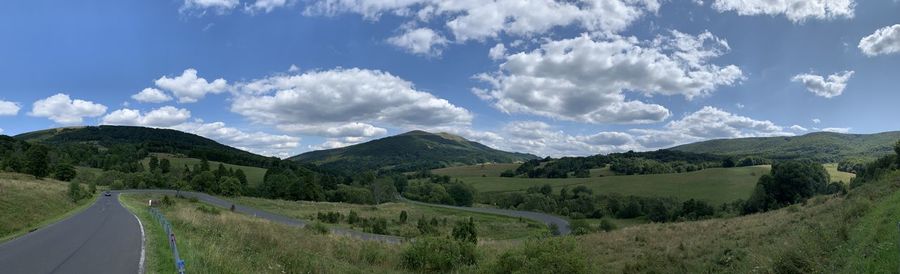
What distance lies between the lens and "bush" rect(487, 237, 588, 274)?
18000 mm

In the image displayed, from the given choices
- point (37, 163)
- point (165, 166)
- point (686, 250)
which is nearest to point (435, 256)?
point (686, 250)

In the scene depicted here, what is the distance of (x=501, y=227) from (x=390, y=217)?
19578 millimetres

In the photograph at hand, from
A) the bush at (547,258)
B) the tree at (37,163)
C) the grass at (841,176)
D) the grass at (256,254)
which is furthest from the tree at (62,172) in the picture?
the grass at (841,176)

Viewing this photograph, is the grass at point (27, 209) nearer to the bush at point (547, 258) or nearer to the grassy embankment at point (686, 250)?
the grassy embankment at point (686, 250)

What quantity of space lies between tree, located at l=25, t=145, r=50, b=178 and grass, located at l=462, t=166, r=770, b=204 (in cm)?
11650

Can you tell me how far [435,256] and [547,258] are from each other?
8314 mm

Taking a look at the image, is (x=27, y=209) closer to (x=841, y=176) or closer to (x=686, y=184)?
(x=686, y=184)

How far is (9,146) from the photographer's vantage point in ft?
514

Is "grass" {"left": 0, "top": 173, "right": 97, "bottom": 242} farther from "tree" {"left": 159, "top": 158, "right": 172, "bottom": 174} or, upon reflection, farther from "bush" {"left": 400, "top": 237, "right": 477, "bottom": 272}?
"tree" {"left": 159, "top": 158, "right": 172, "bottom": 174}

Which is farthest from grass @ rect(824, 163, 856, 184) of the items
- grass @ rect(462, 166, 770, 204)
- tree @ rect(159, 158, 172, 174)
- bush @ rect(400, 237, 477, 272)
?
tree @ rect(159, 158, 172, 174)

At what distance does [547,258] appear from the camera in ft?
59.4

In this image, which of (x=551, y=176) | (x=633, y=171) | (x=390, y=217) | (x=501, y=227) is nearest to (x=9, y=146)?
(x=390, y=217)

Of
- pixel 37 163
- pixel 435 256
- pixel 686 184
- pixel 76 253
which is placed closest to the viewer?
pixel 76 253

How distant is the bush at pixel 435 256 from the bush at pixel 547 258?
4915mm
